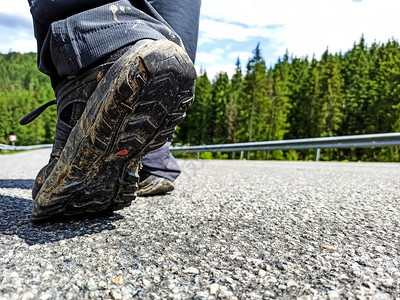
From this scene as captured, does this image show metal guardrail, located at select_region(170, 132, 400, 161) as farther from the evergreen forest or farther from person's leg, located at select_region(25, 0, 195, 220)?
the evergreen forest

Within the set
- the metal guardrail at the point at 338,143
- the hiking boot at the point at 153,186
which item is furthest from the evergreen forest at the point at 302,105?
the hiking boot at the point at 153,186

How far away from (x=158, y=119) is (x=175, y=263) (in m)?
0.45

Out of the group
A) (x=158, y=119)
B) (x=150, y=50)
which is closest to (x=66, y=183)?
(x=158, y=119)

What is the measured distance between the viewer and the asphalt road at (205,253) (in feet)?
2.56

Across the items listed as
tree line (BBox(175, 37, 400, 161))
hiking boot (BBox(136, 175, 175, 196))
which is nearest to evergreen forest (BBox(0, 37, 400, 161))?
tree line (BBox(175, 37, 400, 161))

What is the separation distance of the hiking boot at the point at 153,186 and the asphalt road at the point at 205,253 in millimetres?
220

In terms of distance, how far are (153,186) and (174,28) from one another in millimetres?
891

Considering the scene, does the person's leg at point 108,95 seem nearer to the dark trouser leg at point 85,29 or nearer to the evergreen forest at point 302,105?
the dark trouser leg at point 85,29

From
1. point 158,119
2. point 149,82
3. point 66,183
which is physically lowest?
point 66,183

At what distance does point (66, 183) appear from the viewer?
1089 mm

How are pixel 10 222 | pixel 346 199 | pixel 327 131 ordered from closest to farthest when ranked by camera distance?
pixel 10 222 < pixel 346 199 < pixel 327 131

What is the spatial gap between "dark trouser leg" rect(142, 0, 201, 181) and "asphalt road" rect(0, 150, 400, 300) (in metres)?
0.29

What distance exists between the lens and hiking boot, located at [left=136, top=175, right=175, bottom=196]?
1.88 metres

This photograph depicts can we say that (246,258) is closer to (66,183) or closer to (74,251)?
(74,251)
